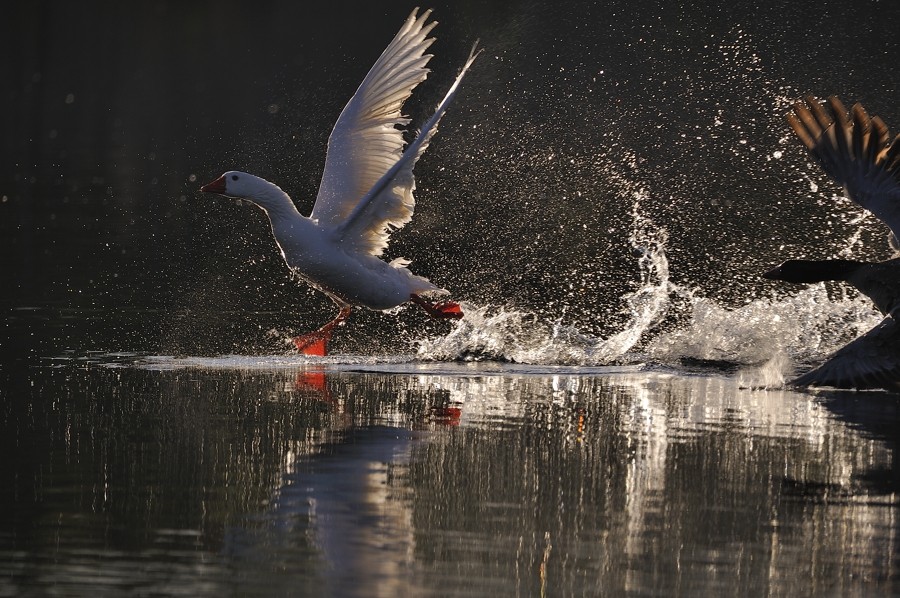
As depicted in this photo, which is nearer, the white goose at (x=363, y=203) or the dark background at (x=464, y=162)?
the white goose at (x=363, y=203)

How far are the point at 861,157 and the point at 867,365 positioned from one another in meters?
1.93

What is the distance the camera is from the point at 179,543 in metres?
5.83

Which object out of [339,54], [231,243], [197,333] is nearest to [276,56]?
[339,54]

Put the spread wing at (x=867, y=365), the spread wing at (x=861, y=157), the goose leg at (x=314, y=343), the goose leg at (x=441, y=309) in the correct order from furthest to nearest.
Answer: the goose leg at (x=441, y=309) < the goose leg at (x=314, y=343) < the spread wing at (x=861, y=157) < the spread wing at (x=867, y=365)

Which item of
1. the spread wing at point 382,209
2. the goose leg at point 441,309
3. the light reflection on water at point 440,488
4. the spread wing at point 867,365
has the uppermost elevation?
the spread wing at point 382,209

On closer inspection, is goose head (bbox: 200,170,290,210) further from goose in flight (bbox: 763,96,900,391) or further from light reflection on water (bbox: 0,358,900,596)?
goose in flight (bbox: 763,96,900,391)

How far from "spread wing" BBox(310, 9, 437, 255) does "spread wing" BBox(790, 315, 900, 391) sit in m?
3.95

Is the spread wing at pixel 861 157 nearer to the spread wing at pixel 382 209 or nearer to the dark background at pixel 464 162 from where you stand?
the spread wing at pixel 382 209

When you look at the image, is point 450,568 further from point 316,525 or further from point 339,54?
point 339,54

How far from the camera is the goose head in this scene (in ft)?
36.8

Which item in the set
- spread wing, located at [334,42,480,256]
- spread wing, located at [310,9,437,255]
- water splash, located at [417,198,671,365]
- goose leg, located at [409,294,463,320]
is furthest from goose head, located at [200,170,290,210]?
water splash, located at [417,198,671,365]

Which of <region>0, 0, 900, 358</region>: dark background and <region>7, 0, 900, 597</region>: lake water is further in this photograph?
<region>0, 0, 900, 358</region>: dark background

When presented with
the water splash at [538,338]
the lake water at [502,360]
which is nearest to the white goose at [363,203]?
the water splash at [538,338]

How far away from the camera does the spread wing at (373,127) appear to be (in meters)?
12.0
